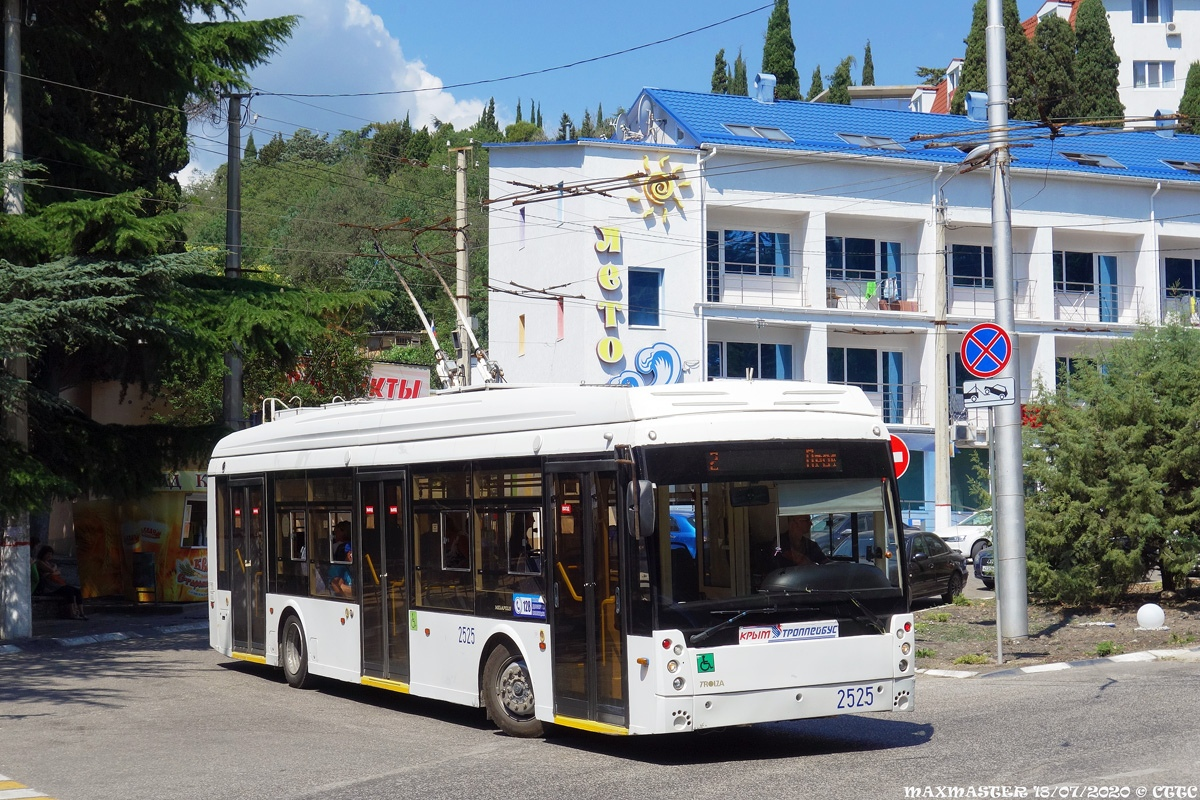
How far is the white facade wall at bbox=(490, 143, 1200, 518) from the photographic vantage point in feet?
133

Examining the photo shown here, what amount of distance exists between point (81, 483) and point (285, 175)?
228 ft

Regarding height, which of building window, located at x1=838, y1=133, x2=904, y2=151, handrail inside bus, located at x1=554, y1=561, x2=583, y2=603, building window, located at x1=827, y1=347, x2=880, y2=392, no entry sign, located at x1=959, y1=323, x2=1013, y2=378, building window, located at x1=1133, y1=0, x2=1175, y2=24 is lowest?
handrail inside bus, located at x1=554, y1=561, x2=583, y2=603

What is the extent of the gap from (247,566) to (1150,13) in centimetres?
7103

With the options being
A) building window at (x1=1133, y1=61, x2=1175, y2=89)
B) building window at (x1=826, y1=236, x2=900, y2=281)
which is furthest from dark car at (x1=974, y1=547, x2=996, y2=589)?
building window at (x1=1133, y1=61, x2=1175, y2=89)

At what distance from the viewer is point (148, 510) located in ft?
85.4

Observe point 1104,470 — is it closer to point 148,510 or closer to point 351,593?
point 351,593

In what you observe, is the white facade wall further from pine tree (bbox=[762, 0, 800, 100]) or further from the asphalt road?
pine tree (bbox=[762, 0, 800, 100])

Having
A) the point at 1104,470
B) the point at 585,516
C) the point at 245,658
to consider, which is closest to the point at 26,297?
the point at 245,658

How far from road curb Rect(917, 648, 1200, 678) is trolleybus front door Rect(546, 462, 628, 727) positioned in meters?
5.85

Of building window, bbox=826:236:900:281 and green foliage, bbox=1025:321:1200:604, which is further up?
building window, bbox=826:236:900:281

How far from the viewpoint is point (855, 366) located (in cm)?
4412

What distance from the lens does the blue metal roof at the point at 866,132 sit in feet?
140

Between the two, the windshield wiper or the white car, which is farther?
the white car

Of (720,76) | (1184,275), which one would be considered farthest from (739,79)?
(1184,275)
